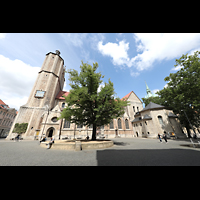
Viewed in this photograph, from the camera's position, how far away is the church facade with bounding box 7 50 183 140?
22.3 meters

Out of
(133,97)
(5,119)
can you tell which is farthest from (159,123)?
(5,119)

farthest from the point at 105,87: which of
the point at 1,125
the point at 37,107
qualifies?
the point at 1,125

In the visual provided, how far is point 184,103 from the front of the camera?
16719 millimetres

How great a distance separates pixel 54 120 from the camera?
24.0 metres

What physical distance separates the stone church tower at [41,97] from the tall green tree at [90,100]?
17868 millimetres

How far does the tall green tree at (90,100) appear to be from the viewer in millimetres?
11332

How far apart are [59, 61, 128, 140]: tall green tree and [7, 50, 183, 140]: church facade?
12.3m

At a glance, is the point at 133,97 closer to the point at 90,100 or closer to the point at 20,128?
the point at 90,100

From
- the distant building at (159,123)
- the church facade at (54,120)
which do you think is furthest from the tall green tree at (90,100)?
the distant building at (159,123)

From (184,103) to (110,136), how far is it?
1971 centimetres

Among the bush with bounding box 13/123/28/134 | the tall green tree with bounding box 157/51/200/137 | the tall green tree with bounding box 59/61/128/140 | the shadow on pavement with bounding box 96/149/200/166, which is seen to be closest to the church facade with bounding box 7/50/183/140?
the bush with bounding box 13/123/28/134

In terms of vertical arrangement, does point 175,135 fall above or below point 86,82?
below
